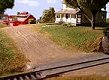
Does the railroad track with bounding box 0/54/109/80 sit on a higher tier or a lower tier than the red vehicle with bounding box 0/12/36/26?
lower

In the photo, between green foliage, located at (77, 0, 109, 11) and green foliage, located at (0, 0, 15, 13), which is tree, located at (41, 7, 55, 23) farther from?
green foliage, located at (77, 0, 109, 11)

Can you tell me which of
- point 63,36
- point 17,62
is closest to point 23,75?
point 17,62

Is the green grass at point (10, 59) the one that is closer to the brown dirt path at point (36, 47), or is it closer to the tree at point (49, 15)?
the brown dirt path at point (36, 47)

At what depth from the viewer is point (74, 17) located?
5906cm

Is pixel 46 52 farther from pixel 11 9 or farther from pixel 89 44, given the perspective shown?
pixel 11 9

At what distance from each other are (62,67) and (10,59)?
608 cm

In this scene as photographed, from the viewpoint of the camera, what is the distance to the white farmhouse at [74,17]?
58500mm

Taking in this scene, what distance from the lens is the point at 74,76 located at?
100 feet

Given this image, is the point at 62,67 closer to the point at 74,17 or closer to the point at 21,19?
the point at 74,17

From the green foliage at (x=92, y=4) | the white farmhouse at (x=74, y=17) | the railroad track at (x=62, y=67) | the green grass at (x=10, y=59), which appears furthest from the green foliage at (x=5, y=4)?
the railroad track at (x=62, y=67)

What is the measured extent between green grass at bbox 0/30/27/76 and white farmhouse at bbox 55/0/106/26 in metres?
19.0

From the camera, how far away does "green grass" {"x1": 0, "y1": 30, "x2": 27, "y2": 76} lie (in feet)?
109

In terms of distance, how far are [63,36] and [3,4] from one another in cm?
4179

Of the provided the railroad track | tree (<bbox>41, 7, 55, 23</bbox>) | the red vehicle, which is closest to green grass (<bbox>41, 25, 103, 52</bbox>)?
the railroad track
